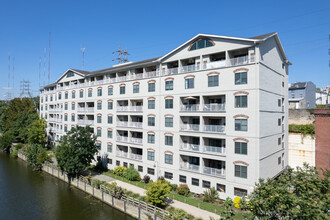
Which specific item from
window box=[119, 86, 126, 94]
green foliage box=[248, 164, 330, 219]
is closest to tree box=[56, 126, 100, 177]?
window box=[119, 86, 126, 94]

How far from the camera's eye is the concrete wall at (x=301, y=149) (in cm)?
2967

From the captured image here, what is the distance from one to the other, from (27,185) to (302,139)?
43571 millimetres

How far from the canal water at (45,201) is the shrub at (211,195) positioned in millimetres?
9193

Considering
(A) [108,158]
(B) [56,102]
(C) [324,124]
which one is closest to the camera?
(C) [324,124]

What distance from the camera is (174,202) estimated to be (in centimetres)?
2417

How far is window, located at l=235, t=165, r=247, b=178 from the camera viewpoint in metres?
23.1

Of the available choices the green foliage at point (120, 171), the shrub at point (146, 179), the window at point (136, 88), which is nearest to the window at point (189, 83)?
A: the window at point (136, 88)

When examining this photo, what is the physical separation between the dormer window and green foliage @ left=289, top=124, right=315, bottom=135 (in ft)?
61.9

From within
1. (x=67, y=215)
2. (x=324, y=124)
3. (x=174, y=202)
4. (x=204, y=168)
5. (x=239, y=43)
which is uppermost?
(x=239, y=43)

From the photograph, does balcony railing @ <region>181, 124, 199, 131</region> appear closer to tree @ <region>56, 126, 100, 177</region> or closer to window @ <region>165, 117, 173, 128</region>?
window @ <region>165, 117, 173, 128</region>

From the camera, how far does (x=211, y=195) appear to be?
961 inches

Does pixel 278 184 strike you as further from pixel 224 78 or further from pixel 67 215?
pixel 67 215

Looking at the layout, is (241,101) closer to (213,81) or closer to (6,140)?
(213,81)

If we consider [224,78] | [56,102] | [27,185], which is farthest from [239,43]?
[56,102]
